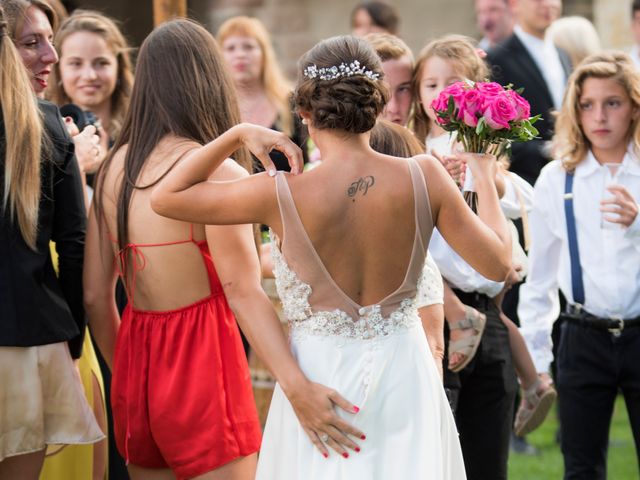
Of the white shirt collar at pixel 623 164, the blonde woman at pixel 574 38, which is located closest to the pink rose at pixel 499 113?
the white shirt collar at pixel 623 164

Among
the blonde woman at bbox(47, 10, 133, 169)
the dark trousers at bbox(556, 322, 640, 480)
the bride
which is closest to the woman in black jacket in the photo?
the bride

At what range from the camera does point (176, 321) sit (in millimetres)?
3764

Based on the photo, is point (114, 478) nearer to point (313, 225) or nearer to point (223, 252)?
point (223, 252)

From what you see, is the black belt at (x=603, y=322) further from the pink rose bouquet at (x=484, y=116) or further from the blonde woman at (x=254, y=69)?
the blonde woman at (x=254, y=69)

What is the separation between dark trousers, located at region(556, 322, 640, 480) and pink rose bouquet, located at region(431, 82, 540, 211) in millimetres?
1561

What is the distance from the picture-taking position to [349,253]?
3129 mm

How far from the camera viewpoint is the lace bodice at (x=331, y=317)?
3176mm

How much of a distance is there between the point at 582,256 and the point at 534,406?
72 centimetres

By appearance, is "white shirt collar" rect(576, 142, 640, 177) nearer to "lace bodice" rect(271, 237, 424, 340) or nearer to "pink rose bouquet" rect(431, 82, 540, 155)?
"pink rose bouquet" rect(431, 82, 540, 155)

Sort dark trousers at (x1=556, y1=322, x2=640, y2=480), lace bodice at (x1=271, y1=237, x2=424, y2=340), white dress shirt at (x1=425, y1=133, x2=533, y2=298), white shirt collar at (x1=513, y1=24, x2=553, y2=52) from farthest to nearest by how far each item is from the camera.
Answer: white shirt collar at (x1=513, y1=24, x2=553, y2=52) < dark trousers at (x1=556, y1=322, x2=640, y2=480) < white dress shirt at (x1=425, y1=133, x2=533, y2=298) < lace bodice at (x1=271, y1=237, x2=424, y2=340)

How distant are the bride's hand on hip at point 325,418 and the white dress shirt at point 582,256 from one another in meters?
2.05

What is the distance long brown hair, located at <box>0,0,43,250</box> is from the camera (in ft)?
11.8

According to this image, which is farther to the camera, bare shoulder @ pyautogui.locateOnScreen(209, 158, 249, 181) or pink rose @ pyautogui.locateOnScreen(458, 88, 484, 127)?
bare shoulder @ pyautogui.locateOnScreen(209, 158, 249, 181)

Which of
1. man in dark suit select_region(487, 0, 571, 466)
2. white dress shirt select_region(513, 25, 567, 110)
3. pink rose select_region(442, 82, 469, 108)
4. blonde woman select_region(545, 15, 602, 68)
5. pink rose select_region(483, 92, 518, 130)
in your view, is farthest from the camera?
blonde woman select_region(545, 15, 602, 68)
